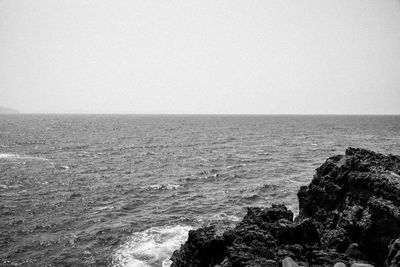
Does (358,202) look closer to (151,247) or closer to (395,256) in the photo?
(395,256)

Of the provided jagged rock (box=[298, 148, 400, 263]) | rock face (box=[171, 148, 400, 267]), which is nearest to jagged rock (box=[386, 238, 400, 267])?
rock face (box=[171, 148, 400, 267])

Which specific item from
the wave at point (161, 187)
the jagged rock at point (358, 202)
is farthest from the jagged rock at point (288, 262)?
the wave at point (161, 187)

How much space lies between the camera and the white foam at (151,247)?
67.5ft

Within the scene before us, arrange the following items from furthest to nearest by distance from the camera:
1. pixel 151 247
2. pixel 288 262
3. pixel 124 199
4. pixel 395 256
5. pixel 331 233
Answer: pixel 124 199 → pixel 151 247 → pixel 331 233 → pixel 288 262 → pixel 395 256

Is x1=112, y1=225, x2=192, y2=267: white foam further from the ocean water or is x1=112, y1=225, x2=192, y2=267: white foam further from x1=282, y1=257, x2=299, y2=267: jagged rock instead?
x1=282, y1=257, x2=299, y2=267: jagged rock

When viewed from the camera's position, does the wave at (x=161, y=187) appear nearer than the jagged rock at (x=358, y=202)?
No

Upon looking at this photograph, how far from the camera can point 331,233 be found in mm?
16734

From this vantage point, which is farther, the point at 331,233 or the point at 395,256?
the point at 331,233

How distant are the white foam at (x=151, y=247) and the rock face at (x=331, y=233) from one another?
490 cm

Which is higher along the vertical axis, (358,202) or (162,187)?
(358,202)

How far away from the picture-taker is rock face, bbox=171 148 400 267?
13.4 metres

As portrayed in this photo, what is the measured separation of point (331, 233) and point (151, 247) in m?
14.1

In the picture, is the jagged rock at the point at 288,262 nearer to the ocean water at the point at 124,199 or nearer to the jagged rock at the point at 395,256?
the jagged rock at the point at 395,256

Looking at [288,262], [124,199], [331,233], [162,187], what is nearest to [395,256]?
[288,262]
